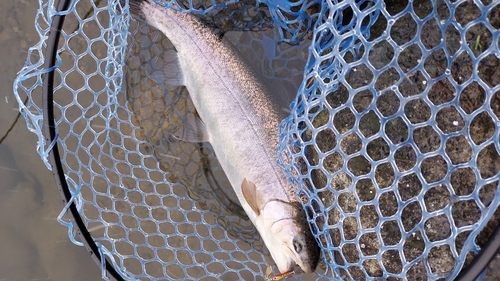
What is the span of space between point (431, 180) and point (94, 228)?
7.93 ft

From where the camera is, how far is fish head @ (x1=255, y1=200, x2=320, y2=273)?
2131 millimetres

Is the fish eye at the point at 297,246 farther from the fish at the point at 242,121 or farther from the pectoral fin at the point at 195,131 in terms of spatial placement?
the pectoral fin at the point at 195,131

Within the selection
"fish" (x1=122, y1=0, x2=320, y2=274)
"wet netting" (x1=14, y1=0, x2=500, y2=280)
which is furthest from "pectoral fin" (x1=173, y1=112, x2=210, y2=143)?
"wet netting" (x1=14, y1=0, x2=500, y2=280)

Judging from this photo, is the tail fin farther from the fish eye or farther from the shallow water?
the fish eye

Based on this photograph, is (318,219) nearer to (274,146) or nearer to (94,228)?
(274,146)

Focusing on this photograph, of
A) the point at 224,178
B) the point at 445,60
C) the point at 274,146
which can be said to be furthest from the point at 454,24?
the point at 224,178

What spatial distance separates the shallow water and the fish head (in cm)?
164

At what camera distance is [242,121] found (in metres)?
2.28

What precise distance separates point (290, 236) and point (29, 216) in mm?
2108

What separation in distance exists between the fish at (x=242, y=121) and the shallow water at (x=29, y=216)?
1.42m

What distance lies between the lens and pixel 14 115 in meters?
3.04

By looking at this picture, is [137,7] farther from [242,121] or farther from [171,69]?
[242,121]

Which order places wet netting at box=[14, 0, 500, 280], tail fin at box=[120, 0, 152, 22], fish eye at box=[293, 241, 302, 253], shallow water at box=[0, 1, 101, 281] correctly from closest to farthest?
wet netting at box=[14, 0, 500, 280], fish eye at box=[293, 241, 302, 253], tail fin at box=[120, 0, 152, 22], shallow water at box=[0, 1, 101, 281]

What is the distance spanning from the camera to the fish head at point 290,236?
6.99 ft
